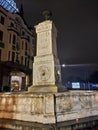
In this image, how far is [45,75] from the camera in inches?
409

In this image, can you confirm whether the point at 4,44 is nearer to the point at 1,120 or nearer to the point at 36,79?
the point at 36,79

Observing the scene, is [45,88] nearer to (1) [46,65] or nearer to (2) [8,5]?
(1) [46,65]

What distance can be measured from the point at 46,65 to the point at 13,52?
72.4 feet

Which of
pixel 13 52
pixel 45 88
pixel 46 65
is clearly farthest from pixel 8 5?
pixel 45 88

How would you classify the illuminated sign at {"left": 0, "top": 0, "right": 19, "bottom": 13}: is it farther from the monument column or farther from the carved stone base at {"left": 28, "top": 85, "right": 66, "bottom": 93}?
the carved stone base at {"left": 28, "top": 85, "right": 66, "bottom": 93}

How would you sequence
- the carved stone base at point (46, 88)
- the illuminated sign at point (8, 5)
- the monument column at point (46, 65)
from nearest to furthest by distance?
the carved stone base at point (46, 88)
the monument column at point (46, 65)
the illuminated sign at point (8, 5)

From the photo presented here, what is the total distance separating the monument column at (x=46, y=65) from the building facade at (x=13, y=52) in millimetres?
15141

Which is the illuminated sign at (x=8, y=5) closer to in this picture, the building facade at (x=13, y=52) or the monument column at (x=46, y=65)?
the building facade at (x=13, y=52)

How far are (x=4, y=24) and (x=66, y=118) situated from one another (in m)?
26.1

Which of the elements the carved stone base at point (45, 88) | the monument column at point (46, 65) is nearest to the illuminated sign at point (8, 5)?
the monument column at point (46, 65)

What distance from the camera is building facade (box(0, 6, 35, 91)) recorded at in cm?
2713

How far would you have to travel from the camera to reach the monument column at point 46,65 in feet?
33.2

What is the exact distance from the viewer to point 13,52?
102ft

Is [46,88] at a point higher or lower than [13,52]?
lower
